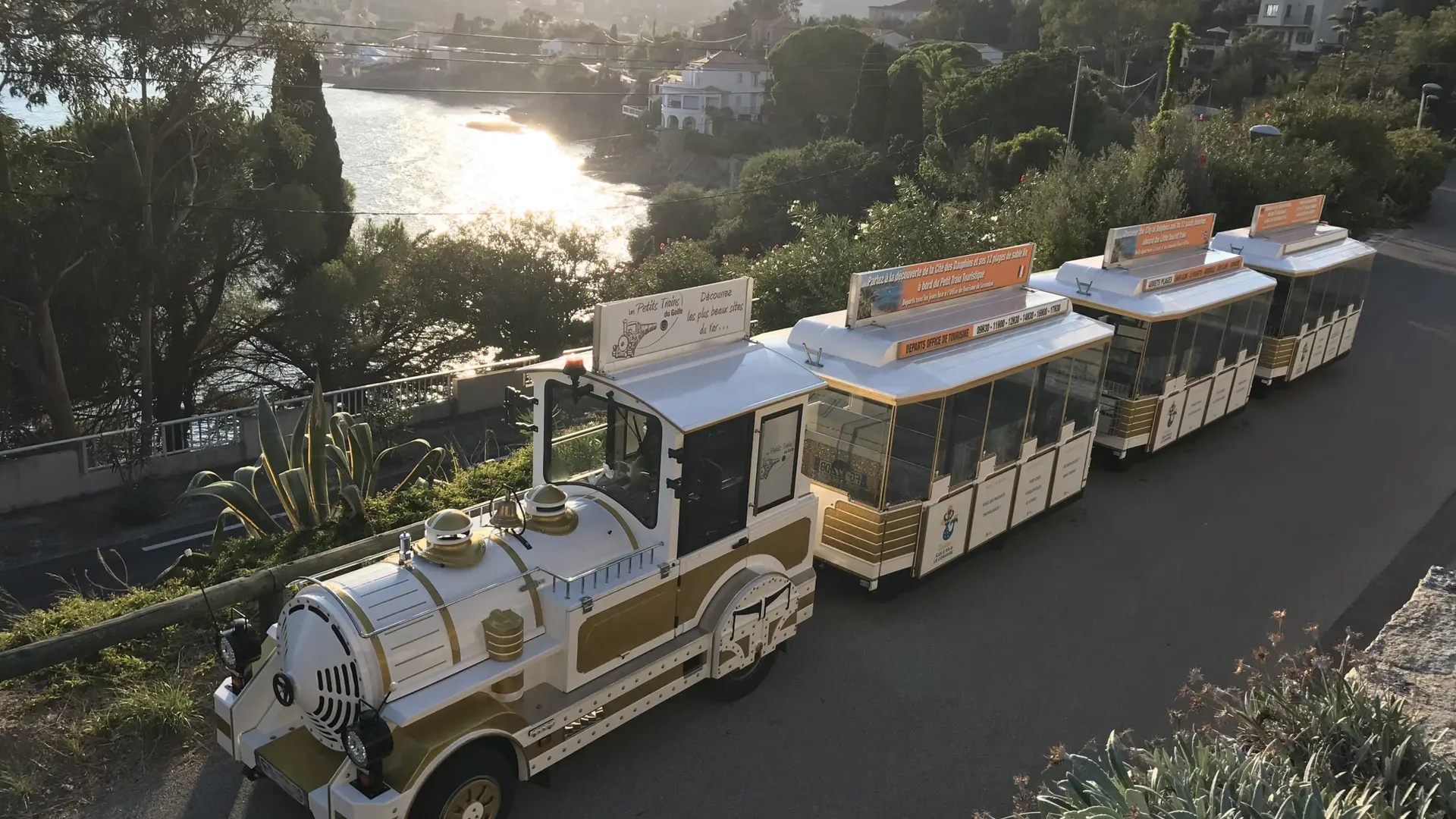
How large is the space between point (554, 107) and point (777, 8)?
64.0 metres

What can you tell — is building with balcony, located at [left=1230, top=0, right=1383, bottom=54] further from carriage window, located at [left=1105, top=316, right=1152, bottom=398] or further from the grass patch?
the grass patch

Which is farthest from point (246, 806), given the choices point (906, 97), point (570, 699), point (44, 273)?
point (906, 97)

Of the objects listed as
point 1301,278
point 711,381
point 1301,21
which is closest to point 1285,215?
point 1301,278

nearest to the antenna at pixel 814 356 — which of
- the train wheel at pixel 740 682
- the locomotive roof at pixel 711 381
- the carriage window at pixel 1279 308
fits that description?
the locomotive roof at pixel 711 381

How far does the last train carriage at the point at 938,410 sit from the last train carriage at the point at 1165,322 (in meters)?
1.64

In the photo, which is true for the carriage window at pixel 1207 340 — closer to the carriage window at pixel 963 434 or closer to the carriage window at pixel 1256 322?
the carriage window at pixel 1256 322

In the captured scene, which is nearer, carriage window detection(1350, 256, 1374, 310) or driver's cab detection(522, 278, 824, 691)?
driver's cab detection(522, 278, 824, 691)

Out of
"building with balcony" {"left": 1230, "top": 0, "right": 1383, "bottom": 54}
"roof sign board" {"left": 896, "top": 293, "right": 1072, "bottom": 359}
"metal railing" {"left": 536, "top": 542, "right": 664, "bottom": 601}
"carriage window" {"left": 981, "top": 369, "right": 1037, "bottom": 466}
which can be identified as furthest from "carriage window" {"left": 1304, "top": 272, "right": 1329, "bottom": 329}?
"building with balcony" {"left": 1230, "top": 0, "right": 1383, "bottom": 54}

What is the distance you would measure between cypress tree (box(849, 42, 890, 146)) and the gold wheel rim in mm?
61123

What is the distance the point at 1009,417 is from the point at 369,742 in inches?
255

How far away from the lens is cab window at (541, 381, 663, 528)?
256 inches

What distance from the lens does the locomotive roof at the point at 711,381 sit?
6.41 metres

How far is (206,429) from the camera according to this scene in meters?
15.9

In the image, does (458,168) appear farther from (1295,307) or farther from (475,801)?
(475,801)
